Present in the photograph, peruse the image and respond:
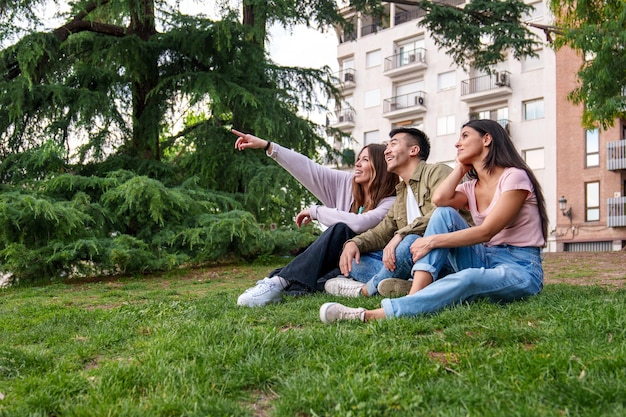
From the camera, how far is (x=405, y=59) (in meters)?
35.3

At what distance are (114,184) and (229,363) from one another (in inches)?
347

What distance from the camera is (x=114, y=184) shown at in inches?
427

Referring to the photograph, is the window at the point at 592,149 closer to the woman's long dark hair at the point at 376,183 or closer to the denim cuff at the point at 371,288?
the woman's long dark hair at the point at 376,183

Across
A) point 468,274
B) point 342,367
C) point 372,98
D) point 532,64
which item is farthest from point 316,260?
point 372,98

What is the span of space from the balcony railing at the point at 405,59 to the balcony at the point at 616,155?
1135 centimetres

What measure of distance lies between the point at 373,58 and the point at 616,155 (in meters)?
15.9

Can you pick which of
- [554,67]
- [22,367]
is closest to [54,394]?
[22,367]

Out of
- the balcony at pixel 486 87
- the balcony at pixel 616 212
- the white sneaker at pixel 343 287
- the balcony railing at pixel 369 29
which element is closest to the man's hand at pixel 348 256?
the white sneaker at pixel 343 287

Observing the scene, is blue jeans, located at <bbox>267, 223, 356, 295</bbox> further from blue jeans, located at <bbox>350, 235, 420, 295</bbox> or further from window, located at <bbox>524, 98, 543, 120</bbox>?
window, located at <bbox>524, 98, 543, 120</bbox>

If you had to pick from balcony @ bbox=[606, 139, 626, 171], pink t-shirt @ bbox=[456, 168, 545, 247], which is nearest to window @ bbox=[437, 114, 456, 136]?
balcony @ bbox=[606, 139, 626, 171]

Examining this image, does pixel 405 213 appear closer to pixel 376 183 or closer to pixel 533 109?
pixel 376 183

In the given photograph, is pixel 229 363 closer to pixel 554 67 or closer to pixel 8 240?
pixel 8 240

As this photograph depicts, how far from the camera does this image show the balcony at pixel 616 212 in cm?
2669

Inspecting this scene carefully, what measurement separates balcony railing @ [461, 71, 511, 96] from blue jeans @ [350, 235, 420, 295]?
2797 cm
